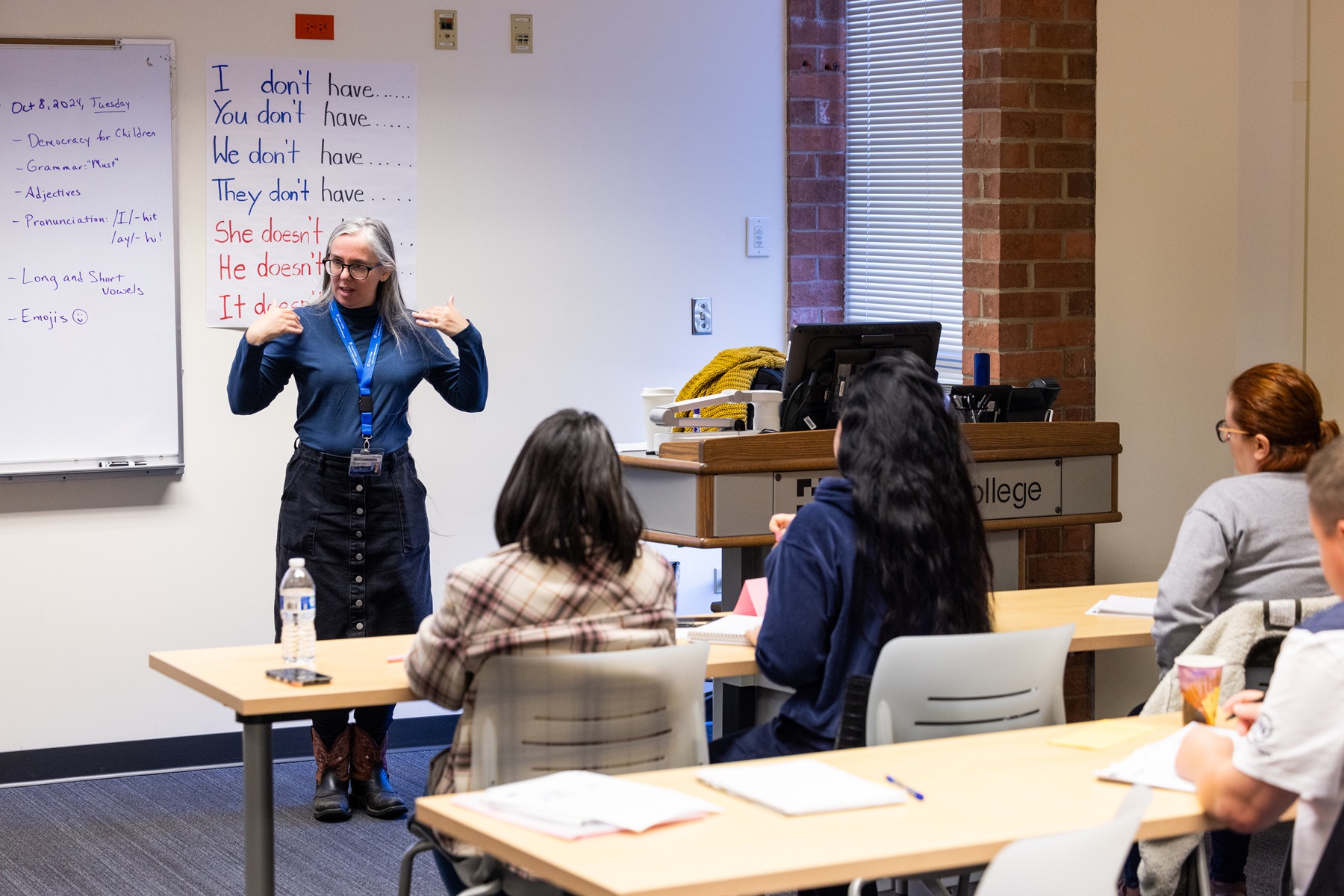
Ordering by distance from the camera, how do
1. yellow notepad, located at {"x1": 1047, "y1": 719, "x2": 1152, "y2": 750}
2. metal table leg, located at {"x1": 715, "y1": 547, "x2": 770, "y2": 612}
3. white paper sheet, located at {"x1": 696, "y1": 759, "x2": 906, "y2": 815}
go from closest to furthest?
white paper sheet, located at {"x1": 696, "y1": 759, "x2": 906, "y2": 815} < yellow notepad, located at {"x1": 1047, "y1": 719, "x2": 1152, "y2": 750} < metal table leg, located at {"x1": 715, "y1": 547, "x2": 770, "y2": 612}

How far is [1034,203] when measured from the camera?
4562mm

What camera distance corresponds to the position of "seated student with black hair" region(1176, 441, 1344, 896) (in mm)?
1895

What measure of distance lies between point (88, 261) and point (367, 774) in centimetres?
170

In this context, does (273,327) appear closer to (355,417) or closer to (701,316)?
(355,417)

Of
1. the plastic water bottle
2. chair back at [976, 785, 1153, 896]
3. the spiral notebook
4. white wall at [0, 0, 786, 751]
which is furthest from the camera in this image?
white wall at [0, 0, 786, 751]

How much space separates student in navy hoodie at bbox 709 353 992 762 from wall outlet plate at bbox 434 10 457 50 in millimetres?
2668

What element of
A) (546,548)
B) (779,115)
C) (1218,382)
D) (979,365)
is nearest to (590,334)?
(779,115)

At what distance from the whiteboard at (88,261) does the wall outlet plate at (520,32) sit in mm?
1069

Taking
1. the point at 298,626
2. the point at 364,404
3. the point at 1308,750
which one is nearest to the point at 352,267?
the point at 364,404

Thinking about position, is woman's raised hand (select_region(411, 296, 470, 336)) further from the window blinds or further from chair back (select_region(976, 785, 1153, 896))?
chair back (select_region(976, 785, 1153, 896))

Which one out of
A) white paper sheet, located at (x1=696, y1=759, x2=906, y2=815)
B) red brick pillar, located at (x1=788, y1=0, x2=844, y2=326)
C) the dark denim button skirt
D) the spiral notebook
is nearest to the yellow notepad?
white paper sheet, located at (x1=696, y1=759, x2=906, y2=815)

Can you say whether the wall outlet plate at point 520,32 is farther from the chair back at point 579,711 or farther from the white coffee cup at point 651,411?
the chair back at point 579,711

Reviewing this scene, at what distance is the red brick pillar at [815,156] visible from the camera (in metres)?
5.48

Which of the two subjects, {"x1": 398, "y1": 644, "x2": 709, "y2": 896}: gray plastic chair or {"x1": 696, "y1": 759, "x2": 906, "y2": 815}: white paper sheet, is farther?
{"x1": 398, "y1": 644, "x2": 709, "y2": 896}: gray plastic chair
